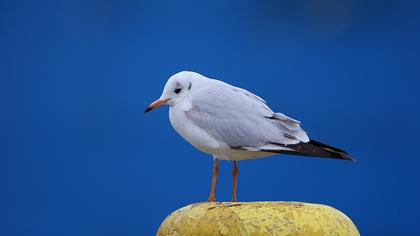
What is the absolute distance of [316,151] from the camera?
2.37 meters

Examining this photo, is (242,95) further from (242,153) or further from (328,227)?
(328,227)

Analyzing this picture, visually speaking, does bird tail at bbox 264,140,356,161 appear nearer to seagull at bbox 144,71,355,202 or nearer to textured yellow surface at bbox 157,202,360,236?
seagull at bbox 144,71,355,202

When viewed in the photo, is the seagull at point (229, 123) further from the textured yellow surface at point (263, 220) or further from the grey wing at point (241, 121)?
the textured yellow surface at point (263, 220)

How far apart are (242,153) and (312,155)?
31 cm

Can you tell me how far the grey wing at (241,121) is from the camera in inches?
96.0

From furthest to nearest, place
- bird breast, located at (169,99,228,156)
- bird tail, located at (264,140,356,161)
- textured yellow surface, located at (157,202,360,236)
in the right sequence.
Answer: bird breast, located at (169,99,228,156)
bird tail, located at (264,140,356,161)
textured yellow surface, located at (157,202,360,236)

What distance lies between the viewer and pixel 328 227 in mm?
2119

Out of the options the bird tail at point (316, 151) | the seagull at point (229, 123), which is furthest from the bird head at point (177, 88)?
the bird tail at point (316, 151)

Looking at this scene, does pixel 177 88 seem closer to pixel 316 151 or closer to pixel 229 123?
pixel 229 123

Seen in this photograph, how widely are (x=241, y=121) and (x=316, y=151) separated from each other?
0.34m

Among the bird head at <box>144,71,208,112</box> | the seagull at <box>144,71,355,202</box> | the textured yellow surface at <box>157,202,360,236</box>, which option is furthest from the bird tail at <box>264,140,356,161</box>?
the bird head at <box>144,71,208,112</box>

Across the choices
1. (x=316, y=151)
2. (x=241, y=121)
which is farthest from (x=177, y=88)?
(x=316, y=151)

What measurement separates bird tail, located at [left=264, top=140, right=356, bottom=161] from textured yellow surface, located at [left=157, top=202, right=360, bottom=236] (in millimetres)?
228

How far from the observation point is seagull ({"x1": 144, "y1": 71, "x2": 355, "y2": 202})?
7.97ft
